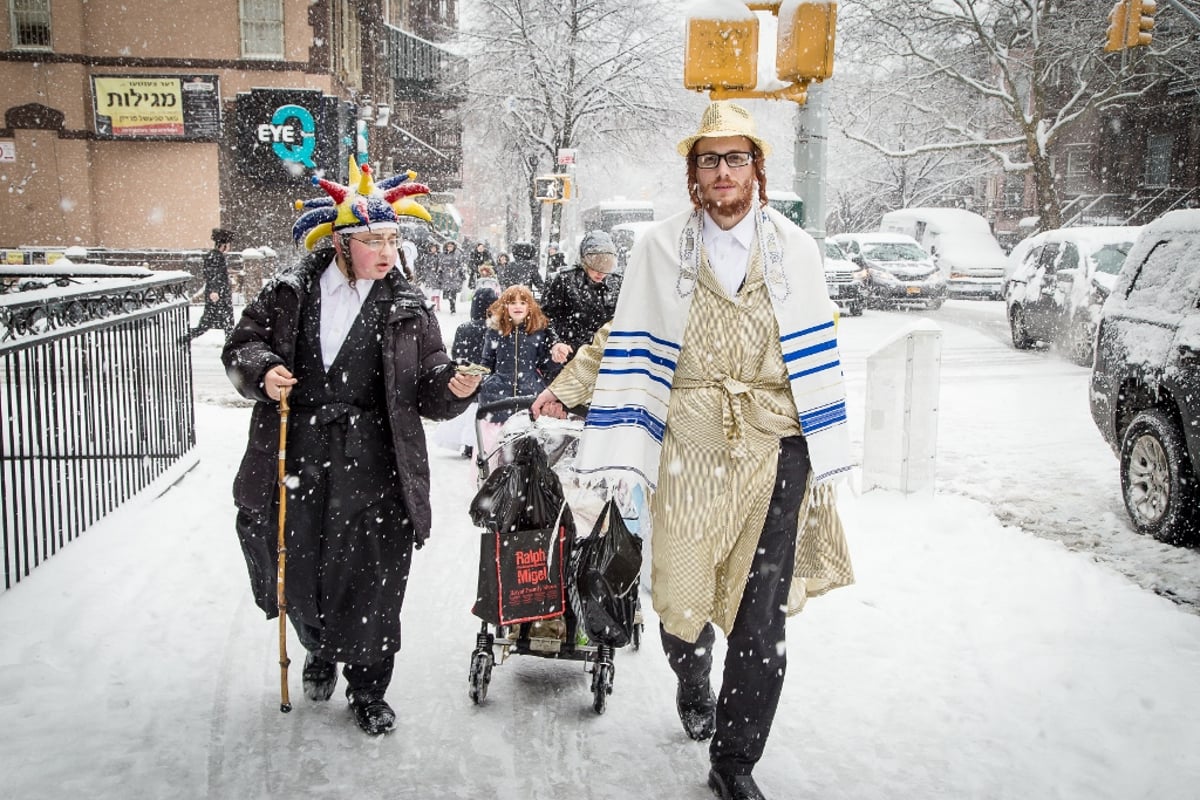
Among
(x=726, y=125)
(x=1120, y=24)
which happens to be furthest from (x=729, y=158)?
(x=1120, y=24)

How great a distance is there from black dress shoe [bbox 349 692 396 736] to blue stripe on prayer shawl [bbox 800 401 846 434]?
1973mm

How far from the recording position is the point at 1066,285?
1641cm

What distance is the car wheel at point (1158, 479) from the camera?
248 inches

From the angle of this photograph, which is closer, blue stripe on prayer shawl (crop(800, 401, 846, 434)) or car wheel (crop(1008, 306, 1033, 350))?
blue stripe on prayer shawl (crop(800, 401, 846, 434))

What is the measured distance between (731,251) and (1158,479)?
4.56 meters

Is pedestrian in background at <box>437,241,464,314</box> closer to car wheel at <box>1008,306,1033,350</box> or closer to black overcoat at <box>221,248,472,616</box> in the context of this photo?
car wheel at <box>1008,306,1033,350</box>

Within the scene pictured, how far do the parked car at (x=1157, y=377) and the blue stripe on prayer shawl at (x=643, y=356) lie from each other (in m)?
4.06

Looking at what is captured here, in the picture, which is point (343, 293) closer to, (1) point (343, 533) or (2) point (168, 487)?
(1) point (343, 533)

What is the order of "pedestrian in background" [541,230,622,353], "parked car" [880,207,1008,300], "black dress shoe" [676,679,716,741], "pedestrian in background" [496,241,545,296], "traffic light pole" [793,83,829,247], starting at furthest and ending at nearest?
"parked car" [880,207,1008,300]
"pedestrian in background" [496,241,545,296]
"pedestrian in background" [541,230,622,353]
"traffic light pole" [793,83,829,247]
"black dress shoe" [676,679,716,741]

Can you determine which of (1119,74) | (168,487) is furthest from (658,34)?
(168,487)

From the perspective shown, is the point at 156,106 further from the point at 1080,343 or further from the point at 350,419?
the point at 350,419

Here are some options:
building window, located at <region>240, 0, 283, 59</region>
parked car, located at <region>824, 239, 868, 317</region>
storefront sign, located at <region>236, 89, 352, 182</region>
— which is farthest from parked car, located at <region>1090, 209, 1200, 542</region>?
building window, located at <region>240, 0, 283, 59</region>

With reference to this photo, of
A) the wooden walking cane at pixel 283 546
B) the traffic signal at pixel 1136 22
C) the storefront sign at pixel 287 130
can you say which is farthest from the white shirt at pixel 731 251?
the storefront sign at pixel 287 130

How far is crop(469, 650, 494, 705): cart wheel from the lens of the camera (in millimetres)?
4242
